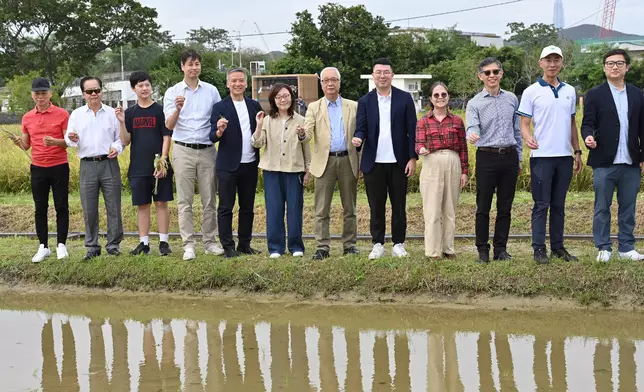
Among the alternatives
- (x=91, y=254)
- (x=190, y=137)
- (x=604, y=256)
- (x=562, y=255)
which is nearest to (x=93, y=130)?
(x=190, y=137)

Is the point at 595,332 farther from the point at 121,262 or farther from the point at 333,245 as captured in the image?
the point at 121,262

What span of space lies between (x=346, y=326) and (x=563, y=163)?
223cm

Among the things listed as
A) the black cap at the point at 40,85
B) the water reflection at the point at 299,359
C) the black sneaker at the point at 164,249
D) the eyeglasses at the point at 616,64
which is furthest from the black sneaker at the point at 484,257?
the black cap at the point at 40,85

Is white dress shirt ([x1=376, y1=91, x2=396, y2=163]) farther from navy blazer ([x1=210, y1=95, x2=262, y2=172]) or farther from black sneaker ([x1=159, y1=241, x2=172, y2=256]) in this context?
black sneaker ([x1=159, y1=241, x2=172, y2=256])

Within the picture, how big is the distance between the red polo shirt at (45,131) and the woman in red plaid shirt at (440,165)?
10.6ft

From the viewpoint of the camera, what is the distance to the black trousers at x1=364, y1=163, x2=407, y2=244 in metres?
6.81

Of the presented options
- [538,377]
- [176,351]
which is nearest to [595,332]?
[538,377]

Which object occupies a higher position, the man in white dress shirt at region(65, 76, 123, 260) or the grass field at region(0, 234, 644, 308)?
the man in white dress shirt at region(65, 76, 123, 260)

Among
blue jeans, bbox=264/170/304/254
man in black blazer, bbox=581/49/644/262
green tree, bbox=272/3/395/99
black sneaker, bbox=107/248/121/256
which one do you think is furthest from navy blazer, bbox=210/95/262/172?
green tree, bbox=272/3/395/99

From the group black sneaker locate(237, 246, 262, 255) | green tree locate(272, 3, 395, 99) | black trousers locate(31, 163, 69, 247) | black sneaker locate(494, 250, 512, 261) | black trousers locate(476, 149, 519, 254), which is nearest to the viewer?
black trousers locate(476, 149, 519, 254)

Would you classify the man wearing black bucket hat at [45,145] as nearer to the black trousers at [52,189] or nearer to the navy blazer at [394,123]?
the black trousers at [52,189]

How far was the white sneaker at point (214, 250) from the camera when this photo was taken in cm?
731

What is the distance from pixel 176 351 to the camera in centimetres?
524

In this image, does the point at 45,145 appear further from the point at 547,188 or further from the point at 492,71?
the point at 547,188
